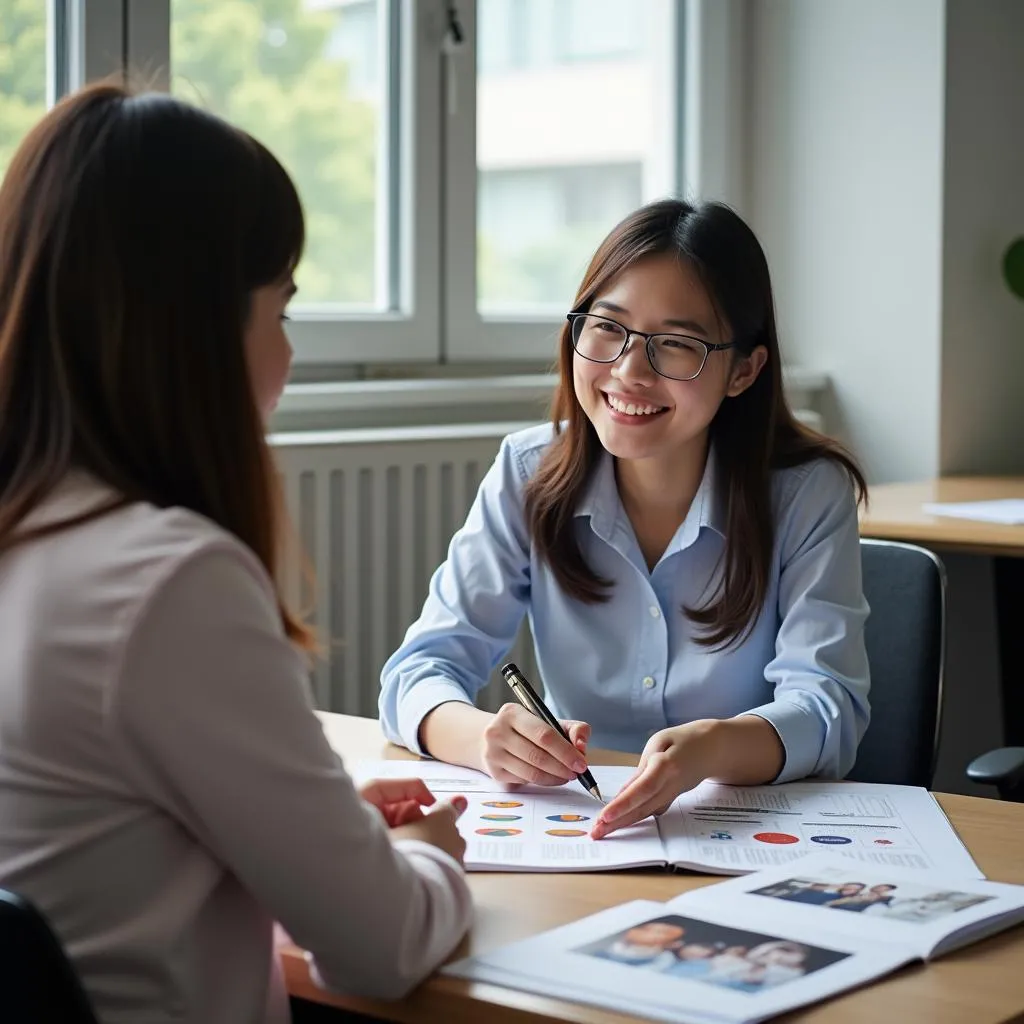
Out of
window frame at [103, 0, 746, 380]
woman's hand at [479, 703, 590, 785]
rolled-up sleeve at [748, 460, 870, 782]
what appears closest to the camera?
woman's hand at [479, 703, 590, 785]

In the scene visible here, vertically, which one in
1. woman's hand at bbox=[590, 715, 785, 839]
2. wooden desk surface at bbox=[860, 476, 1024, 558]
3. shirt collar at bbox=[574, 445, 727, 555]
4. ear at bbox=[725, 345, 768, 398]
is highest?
ear at bbox=[725, 345, 768, 398]

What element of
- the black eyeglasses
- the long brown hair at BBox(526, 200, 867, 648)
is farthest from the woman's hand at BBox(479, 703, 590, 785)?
the black eyeglasses

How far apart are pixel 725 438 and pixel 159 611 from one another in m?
1.13

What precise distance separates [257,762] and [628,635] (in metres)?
0.97

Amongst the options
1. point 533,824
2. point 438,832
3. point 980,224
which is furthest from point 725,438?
point 980,224

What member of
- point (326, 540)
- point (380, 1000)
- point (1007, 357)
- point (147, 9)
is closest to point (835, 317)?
point (1007, 357)

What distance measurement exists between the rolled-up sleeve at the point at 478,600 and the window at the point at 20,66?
1020 millimetres

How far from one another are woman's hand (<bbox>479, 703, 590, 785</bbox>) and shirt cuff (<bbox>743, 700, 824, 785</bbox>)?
194 millimetres

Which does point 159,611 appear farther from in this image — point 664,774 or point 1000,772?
point 1000,772

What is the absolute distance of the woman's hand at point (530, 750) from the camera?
1.43 metres

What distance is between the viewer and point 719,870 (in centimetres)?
121

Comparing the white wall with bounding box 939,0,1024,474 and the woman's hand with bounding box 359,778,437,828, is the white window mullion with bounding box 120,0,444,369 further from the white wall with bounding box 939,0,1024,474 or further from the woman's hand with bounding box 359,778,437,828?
the woman's hand with bounding box 359,778,437,828

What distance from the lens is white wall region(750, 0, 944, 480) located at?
3400mm

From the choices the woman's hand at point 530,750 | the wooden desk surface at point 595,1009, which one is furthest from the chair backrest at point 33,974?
the woman's hand at point 530,750
